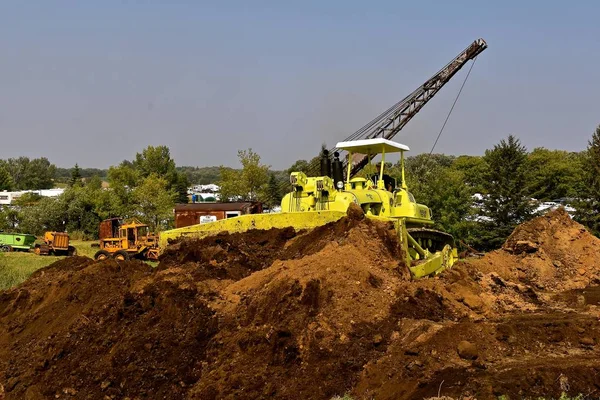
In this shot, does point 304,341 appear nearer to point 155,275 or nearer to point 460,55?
point 155,275

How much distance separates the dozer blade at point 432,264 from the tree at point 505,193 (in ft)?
64.9

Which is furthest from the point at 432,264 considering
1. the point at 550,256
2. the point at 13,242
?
the point at 13,242

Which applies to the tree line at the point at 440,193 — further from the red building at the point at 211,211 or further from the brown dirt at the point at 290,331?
the brown dirt at the point at 290,331

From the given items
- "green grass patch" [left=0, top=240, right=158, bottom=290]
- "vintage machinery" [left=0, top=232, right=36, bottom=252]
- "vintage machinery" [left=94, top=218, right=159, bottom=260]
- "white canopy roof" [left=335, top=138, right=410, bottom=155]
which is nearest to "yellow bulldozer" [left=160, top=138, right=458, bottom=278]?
"white canopy roof" [left=335, top=138, right=410, bottom=155]

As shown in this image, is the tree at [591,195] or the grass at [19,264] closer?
the grass at [19,264]

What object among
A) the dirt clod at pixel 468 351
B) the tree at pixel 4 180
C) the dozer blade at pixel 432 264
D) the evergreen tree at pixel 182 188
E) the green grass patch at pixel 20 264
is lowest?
the green grass patch at pixel 20 264

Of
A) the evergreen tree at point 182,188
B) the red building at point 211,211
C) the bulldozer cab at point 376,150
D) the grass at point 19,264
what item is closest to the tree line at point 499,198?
the red building at point 211,211

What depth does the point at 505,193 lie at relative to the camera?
31.3 m

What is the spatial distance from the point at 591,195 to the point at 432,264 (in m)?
23.9

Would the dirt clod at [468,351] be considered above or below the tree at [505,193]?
below

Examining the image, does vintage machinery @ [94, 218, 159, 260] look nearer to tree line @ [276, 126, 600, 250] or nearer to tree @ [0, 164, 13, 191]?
tree line @ [276, 126, 600, 250]

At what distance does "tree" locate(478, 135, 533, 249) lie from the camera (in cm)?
3116

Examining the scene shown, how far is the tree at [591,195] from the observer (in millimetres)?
30422

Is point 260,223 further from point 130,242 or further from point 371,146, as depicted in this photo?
point 130,242
